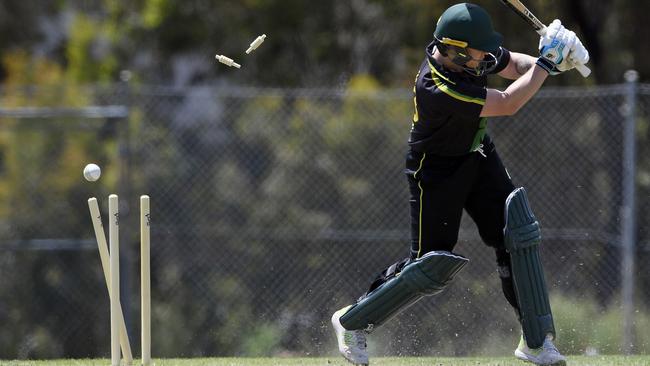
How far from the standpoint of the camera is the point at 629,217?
8664 mm

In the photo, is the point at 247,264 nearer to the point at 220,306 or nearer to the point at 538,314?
the point at 220,306

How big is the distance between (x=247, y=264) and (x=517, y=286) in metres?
3.62

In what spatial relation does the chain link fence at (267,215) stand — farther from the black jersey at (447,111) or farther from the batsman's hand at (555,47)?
the batsman's hand at (555,47)

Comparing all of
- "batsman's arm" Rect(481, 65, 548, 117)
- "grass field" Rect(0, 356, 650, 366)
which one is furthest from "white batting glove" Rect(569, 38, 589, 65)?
"grass field" Rect(0, 356, 650, 366)

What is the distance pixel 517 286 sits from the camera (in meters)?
5.91

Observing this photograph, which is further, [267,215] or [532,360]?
[267,215]

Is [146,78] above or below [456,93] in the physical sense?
below

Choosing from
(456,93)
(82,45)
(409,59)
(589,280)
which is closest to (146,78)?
(82,45)

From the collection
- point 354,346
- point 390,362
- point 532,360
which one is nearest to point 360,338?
point 354,346

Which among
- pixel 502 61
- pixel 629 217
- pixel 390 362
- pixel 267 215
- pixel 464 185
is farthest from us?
pixel 267 215

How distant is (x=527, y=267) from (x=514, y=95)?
32.7 inches

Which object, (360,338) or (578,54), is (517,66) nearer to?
(578,54)

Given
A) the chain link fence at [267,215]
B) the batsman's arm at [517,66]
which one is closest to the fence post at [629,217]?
the chain link fence at [267,215]

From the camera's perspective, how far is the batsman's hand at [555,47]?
5715 mm
